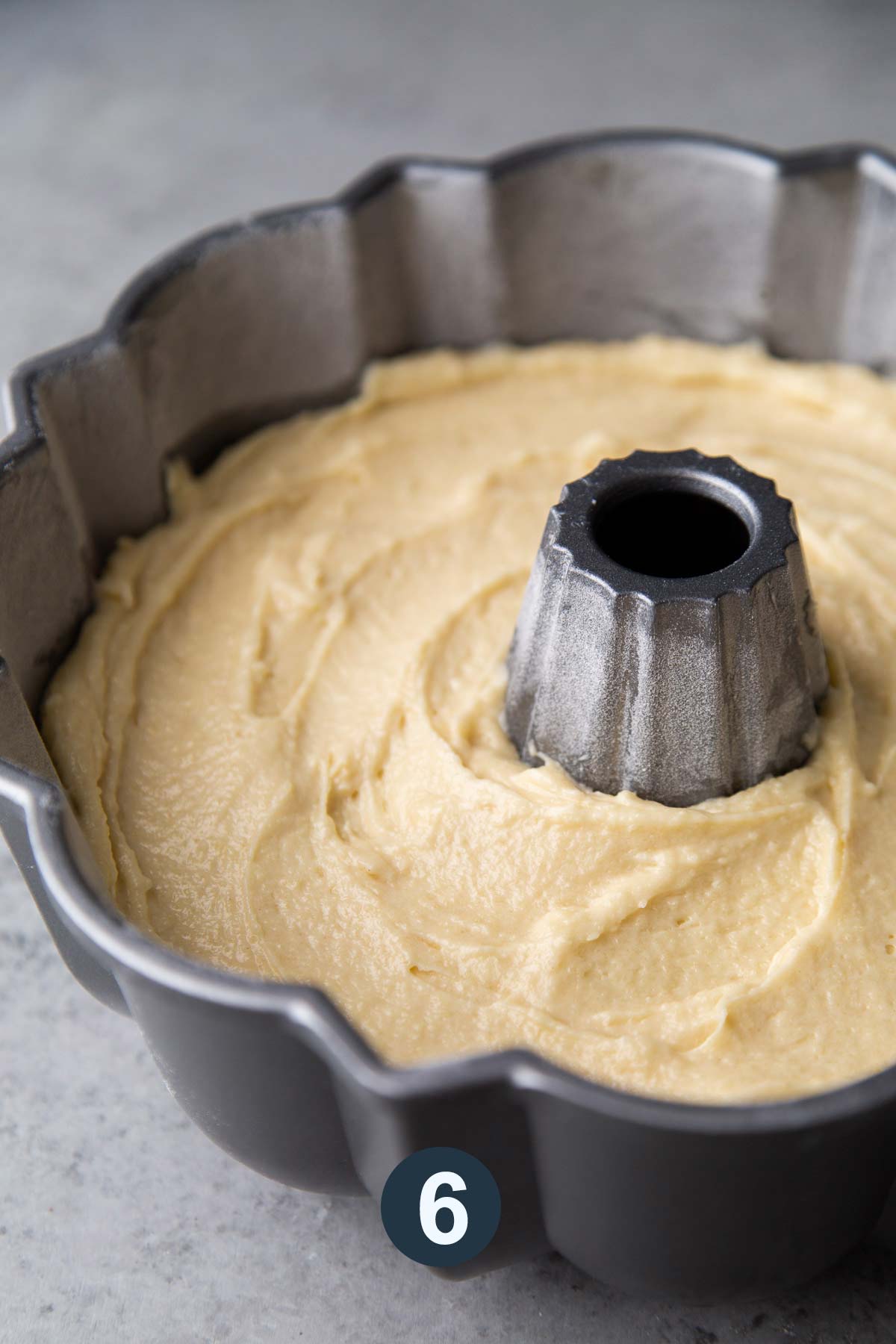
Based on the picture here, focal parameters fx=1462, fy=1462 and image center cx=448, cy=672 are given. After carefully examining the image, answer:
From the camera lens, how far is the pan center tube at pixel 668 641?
1.88 metres

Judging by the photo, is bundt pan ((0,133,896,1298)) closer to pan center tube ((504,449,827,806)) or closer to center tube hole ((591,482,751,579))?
pan center tube ((504,449,827,806))

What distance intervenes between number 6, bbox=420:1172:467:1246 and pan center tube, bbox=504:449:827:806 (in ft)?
2.05

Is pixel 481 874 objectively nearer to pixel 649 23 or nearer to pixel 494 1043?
pixel 494 1043

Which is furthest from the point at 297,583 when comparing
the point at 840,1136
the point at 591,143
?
the point at 840,1136

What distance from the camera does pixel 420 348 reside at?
281cm

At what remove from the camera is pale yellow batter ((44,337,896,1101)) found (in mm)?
1771

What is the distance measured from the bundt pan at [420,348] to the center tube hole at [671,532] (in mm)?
799

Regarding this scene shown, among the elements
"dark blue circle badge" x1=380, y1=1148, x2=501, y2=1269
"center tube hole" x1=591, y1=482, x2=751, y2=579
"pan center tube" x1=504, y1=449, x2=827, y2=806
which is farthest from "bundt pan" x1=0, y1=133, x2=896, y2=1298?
"center tube hole" x1=591, y1=482, x2=751, y2=579

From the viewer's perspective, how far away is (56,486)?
2205 mm

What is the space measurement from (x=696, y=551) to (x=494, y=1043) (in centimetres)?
78

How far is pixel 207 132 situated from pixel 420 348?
59.9 inches

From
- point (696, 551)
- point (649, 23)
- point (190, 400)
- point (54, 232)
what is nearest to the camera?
point (696, 551)

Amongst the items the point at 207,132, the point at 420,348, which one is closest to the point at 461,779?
the point at 420,348

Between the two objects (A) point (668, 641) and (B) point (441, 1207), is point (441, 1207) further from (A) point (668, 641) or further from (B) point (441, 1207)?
(A) point (668, 641)
